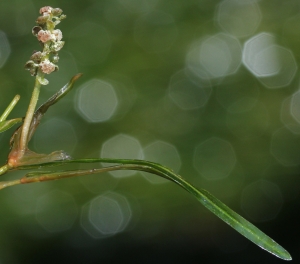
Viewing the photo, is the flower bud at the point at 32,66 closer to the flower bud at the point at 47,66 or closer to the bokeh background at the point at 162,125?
the flower bud at the point at 47,66

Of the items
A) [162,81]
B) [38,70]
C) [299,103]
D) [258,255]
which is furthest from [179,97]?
[38,70]

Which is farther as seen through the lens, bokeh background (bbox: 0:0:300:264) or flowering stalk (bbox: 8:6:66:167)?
bokeh background (bbox: 0:0:300:264)

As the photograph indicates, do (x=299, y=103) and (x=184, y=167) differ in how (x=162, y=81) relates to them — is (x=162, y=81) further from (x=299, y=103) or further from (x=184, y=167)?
(x=299, y=103)

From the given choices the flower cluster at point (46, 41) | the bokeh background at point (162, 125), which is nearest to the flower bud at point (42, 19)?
the flower cluster at point (46, 41)

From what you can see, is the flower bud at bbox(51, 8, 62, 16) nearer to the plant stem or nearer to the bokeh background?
the plant stem

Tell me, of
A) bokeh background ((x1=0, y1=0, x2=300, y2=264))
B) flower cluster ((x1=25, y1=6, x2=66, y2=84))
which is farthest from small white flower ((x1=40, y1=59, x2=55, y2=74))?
bokeh background ((x1=0, y1=0, x2=300, y2=264))
